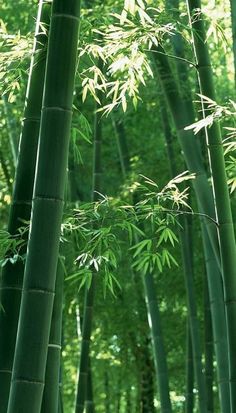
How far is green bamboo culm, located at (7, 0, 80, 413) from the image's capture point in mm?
2352

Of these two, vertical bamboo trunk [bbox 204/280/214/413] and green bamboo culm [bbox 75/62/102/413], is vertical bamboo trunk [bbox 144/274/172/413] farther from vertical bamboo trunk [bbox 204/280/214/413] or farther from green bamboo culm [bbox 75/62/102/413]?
green bamboo culm [bbox 75/62/102/413]

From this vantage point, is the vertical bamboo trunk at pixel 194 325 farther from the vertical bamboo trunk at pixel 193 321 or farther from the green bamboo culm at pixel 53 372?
the green bamboo culm at pixel 53 372

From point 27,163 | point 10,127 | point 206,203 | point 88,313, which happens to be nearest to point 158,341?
point 88,313

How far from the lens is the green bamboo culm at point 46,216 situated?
7.72 feet

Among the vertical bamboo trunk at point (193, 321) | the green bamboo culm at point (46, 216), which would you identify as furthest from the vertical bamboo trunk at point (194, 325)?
the green bamboo culm at point (46, 216)

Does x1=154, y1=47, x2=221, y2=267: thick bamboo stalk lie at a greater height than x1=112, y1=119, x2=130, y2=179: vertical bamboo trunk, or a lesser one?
lesser

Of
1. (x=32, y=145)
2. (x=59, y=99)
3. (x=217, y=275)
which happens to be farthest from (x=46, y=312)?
(x=217, y=275)

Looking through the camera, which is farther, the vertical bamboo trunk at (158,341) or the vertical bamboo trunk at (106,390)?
the vertical bamboo trunk at (106,390)

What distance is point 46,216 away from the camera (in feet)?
8.05

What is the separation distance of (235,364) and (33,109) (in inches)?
52.5

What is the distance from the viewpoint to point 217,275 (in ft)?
14.4

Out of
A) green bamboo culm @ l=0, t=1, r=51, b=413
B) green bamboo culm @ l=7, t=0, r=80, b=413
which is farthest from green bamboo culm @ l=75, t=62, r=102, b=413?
green bamboo culm @ l=7, t=0, r=80, b=413

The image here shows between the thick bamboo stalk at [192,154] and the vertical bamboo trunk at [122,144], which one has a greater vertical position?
the vertical bamboo trunk at [122,144]

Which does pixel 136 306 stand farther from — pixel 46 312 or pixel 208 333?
pixel 46 312
